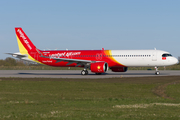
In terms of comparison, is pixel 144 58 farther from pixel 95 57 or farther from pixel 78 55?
pixel 78 55

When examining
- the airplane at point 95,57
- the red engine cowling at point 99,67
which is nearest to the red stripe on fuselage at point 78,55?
the airplane at point 95,57

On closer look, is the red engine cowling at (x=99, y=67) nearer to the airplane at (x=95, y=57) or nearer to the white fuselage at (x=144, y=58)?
the airplane at (x=95, y=57)

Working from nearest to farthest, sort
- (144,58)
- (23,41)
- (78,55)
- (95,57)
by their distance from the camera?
(144,58) → (95,57) → (78,55) → (23,41)

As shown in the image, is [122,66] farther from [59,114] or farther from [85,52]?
[59,114]

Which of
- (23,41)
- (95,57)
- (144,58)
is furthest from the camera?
(23,41)

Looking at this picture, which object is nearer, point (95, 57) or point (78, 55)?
point (95, 57)

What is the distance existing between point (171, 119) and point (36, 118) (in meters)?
5.48

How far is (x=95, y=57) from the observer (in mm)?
43281

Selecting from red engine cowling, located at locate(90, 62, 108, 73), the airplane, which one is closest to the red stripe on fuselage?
the airplane

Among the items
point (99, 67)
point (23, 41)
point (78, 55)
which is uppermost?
point (23, 41)

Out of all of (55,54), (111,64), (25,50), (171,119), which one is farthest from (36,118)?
(25,50)

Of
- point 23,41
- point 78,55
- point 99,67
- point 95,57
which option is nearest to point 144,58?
point 99,67

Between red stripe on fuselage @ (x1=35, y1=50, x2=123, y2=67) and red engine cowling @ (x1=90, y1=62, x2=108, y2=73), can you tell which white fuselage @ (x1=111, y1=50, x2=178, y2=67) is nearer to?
red stripe on fuselage @ (x1=35, y1=50, x2=123, y2=67)

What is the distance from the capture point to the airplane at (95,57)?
40.9 metres
